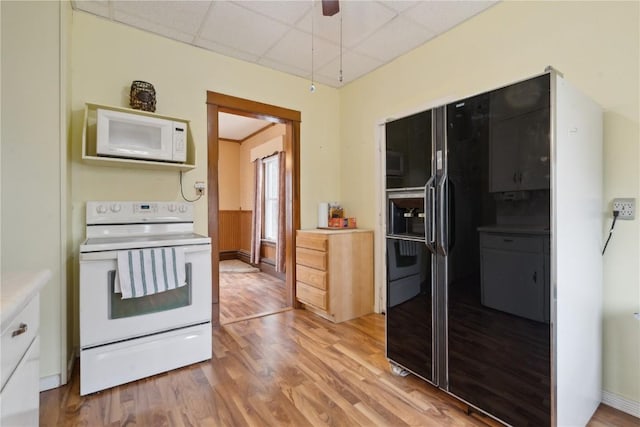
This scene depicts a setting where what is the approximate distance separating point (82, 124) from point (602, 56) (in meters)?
3.49

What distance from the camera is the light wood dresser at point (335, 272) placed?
3014 mm

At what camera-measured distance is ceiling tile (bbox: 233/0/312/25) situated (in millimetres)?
2268

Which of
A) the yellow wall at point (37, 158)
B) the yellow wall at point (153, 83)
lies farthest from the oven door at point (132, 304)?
the yellow wall at point (153, 83)

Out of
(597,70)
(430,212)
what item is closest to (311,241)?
(430,212)

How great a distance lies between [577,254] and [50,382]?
303 cm

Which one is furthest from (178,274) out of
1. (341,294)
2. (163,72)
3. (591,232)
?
(591,232)

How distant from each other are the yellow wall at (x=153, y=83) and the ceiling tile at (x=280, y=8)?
0.82 m

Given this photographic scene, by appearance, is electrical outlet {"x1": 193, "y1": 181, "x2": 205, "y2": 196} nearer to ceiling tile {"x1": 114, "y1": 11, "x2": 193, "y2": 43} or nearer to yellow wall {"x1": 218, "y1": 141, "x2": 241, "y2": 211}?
ceiling tile {"x1": 114, "y1": 11, "x2": 193, "y2": 43}

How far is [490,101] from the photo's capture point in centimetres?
152

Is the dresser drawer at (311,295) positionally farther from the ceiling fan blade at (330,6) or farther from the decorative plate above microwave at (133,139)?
the ceiling fan blade at (330,6)

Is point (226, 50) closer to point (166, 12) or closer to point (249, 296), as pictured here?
point (166, 12)

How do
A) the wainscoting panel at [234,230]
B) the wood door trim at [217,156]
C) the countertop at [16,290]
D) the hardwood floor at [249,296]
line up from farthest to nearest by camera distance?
Answer: the wainscoting panel at [234,230], the hardwood floor at [249,296], the wood door trim at [217,156], the countertop at [16,290]

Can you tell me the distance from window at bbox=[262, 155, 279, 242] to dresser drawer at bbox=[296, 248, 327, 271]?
6.96 feet

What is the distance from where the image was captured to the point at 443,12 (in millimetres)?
2369
